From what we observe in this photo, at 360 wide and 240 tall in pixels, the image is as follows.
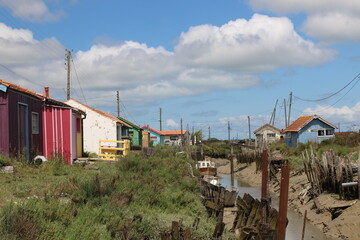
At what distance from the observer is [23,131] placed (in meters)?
17.6

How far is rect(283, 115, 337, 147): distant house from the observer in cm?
5056

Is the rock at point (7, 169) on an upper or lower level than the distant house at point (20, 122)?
lower

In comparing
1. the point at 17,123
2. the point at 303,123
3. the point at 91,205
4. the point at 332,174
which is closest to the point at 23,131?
the point at 17,123

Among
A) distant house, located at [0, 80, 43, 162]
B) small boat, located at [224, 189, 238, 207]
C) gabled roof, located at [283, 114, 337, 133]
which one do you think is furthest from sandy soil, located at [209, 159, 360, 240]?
gabled roof, located at [283, 114, 337, 133]

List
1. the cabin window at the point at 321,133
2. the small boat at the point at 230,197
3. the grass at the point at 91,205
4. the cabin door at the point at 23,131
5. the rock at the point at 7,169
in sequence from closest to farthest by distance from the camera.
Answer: the grass at the point at 91,205 → the rock at the point at 7,169 → the cabin door at the point at 23,131 → the small boat at the point at 230,197 → the cabin window at the point at 321,133

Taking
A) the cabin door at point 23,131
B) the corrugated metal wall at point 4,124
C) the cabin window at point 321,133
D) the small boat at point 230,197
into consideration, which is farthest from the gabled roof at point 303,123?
the corrugated metal wall at point 4,124

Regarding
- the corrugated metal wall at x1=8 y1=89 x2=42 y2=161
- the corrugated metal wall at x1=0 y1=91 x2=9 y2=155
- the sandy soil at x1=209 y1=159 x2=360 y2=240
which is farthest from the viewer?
the corrugated metal wall at x1=8 y1=89 x2=42 y2=161

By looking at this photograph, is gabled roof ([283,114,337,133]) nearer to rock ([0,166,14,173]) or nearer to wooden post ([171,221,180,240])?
rock ([0,166,14,173])

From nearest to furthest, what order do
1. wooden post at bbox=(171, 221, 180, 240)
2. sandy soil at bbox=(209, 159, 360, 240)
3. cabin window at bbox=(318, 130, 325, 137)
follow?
wooden post at bbox=(171, 221, 180, 240) < sandy soil at bbox=(209, 159, 360, 240) < cabin window at bbox=(318, 130, 325, 137)

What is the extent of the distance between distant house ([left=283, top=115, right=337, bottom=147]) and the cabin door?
121 ft

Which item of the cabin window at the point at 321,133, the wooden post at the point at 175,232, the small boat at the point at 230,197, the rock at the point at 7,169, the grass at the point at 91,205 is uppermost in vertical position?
the cabin window at the point at 321,133

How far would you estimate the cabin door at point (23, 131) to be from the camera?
17.2 meters

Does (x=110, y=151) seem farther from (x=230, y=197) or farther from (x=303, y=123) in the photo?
(x=303, y=123)

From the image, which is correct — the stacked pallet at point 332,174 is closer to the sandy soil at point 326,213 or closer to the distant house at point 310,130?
the sandy soil at point 326,213
